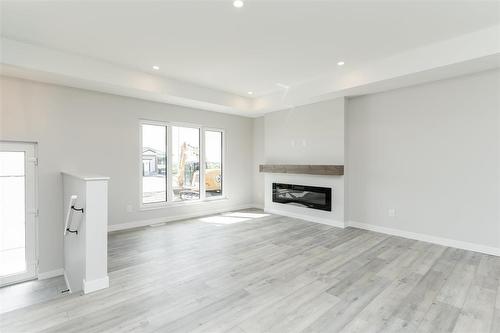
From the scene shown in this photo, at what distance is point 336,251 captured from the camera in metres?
3.74

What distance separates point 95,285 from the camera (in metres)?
2.62

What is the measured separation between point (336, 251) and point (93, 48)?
15.0 feet

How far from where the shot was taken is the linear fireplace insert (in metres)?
5.25

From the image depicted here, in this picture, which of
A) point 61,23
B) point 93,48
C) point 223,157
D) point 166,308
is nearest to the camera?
point 166,308

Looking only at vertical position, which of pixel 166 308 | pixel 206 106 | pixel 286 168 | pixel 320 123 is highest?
pixel 206 106

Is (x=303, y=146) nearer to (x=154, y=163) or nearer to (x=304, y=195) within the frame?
(x=304, y=195)

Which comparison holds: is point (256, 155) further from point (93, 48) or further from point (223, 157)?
point (93, 48)

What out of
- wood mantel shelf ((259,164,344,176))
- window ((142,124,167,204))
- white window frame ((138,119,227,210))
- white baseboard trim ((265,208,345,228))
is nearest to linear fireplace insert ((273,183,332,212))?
white baseboard trim ((265,208,345,228))

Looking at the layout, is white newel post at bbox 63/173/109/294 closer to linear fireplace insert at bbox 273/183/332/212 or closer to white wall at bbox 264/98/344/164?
linear fireplace insert at bbox 273/183/332/212

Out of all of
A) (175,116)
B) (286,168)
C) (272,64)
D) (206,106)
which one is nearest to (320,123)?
(286,168)

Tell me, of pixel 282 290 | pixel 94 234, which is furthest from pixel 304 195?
pixel 94 234

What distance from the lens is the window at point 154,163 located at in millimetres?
5359

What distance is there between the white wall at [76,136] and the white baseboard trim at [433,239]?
12.7ft

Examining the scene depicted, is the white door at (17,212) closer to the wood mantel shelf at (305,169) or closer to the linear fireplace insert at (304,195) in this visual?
the wood mantel shelf at (305,169)
